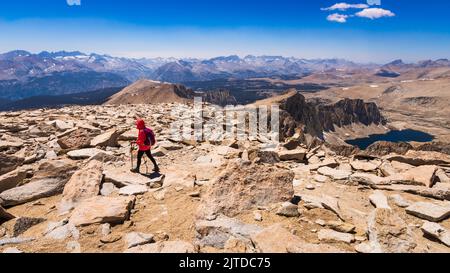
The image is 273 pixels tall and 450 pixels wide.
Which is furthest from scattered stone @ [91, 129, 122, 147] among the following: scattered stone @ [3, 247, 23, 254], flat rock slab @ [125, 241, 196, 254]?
flat rock slab @ [125, 241, 196, 254]

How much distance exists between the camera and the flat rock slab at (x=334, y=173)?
41.4ft

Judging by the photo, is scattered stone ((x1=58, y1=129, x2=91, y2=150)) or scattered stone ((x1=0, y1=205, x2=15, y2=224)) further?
scattered stone ((x1=58, y1=129, x2=91, y2=150))

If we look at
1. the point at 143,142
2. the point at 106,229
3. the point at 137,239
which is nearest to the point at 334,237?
the point at 137,239

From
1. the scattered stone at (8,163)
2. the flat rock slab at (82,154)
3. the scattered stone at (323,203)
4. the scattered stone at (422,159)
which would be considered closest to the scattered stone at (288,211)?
the scattered stone at (323,203)

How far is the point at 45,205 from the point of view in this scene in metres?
10.6

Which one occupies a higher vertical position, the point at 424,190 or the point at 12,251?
the point at 424,190

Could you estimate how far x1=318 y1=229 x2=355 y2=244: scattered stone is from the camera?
7.43m

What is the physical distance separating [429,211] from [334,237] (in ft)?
11.3

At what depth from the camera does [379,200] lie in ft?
33.2

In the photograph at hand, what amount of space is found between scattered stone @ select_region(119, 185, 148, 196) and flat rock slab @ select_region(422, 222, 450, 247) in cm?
862

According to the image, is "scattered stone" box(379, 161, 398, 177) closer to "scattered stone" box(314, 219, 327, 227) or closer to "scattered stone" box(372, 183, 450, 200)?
"scattered stone" box(372, 183, 450, 200)

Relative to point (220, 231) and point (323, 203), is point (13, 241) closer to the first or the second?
point (220, 231)

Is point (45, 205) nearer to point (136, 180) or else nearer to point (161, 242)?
point (136, 180)

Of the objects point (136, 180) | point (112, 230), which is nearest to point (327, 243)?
point (112, 230)
